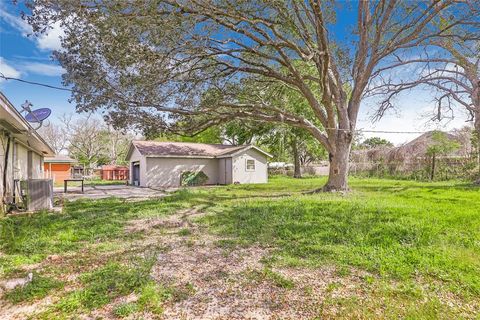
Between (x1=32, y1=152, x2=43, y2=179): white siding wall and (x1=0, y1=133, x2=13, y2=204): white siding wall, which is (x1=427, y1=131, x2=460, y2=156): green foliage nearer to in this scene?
(x1=0, y1=133, x2=13, y2=204): white siding wall

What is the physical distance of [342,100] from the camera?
452 inches

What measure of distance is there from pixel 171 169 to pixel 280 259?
54.5 ft

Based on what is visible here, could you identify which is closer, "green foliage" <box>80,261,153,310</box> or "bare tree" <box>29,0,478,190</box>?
"green foliage" <box>80,261,153,310</box>

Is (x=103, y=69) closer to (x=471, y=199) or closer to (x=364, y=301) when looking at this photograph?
(x=364, y=301)

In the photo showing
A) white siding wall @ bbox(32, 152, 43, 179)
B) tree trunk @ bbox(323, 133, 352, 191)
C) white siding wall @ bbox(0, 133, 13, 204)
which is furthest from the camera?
white siding wall @ bbox(32, 152, 43, 179)

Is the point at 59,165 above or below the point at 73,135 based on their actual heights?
below

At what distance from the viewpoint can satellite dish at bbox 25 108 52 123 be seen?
8258 mm

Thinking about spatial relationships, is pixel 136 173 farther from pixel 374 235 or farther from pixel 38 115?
pixel 374 235

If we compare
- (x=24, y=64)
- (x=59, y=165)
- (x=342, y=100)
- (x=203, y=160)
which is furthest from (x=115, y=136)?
(x=342, y=100)

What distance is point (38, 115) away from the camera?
27.6 feet

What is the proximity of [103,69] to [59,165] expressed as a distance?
857 inches

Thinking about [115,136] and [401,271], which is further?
[115,136]

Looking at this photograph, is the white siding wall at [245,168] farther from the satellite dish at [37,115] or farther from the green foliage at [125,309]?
the green foliage at [125,309]

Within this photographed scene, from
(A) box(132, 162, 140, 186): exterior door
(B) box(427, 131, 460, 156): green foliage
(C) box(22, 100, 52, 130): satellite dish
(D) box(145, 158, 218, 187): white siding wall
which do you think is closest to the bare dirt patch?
(C) box(22, 100, 52, 130): satellite dish
